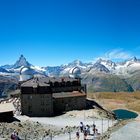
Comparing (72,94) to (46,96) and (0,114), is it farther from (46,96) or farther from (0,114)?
(0,114)

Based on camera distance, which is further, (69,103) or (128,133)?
(69,103)

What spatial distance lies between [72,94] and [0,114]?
3961cm

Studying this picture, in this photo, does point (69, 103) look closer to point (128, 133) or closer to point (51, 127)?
point (51, 127)

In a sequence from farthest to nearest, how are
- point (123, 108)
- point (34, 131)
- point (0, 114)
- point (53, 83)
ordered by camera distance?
point (123, 108) < point (53, 83) < point (0, 114) < point (34, 131)

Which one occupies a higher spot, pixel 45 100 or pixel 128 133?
pixel 45 100

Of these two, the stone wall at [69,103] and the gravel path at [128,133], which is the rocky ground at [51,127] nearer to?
the stone wall at [69,103]

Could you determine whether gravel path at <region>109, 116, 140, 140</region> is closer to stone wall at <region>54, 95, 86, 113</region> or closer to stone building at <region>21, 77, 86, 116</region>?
stone building at <region>21, 77, 86, 116</region>

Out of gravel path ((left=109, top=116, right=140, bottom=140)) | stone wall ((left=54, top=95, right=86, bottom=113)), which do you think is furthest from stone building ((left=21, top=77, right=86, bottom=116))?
gravel path ((left=109, top=116, right=140, bottom=140))

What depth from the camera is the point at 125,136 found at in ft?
197

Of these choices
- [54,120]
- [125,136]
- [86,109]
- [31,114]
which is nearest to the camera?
[125,136]

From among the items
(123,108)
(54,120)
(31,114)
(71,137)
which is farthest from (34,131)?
(123,108)

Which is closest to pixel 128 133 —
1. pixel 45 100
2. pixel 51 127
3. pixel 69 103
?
pixel 51 127

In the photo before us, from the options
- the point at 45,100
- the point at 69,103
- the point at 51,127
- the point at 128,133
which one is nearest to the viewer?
the point at 128,133

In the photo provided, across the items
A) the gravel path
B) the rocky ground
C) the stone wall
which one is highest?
the stone wall
